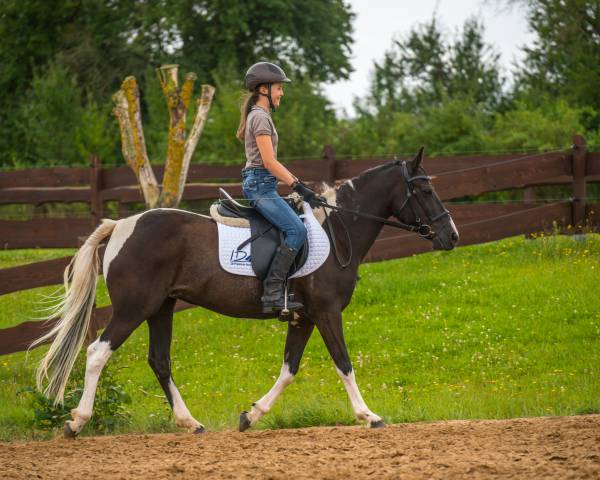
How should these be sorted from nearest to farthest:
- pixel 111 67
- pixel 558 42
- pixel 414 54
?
pixel 558 42, pixel 414 54, pixel 111 67

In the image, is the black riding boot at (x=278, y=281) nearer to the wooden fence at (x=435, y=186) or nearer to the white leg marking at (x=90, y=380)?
the white leg marking at (x=90, y=380)

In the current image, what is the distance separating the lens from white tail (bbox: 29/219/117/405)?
314 inches

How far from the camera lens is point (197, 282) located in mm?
7992

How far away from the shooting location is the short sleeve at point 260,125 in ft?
25.8

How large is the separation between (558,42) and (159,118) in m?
12.2

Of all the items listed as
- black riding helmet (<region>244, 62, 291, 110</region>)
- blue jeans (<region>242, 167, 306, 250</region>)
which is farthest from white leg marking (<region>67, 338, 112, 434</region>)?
black riding helmet (<region>244, 62, 291, 110</region>)

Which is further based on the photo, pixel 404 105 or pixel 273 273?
pixel 404 105

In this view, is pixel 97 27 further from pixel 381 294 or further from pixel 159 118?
pixel 381 294

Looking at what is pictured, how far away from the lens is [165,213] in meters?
8.08

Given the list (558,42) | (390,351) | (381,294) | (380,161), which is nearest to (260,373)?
(390,351)

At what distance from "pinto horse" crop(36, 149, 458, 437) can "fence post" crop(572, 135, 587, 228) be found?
6698 mm

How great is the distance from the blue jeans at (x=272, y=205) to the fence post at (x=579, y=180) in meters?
7.59

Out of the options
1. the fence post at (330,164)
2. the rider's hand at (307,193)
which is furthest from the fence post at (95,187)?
the rider's hand at (307,193)

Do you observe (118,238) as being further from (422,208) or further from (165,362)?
(422,208)
